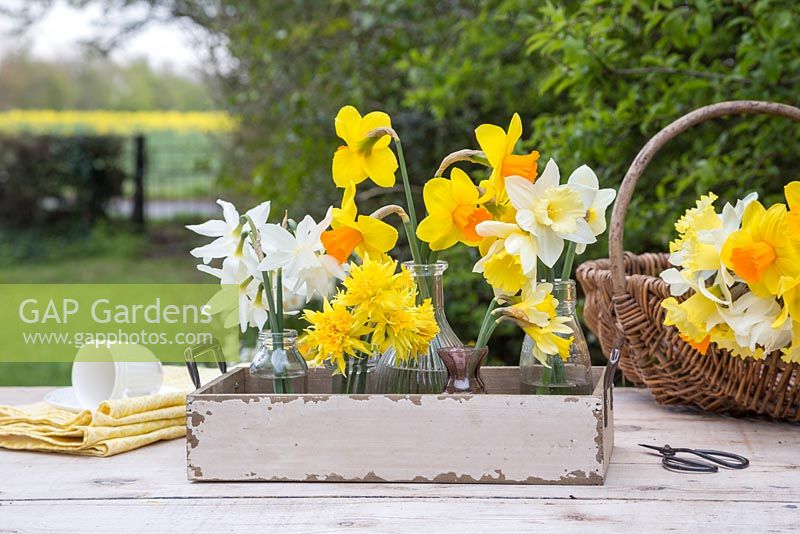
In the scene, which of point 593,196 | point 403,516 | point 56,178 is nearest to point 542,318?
point 593,196

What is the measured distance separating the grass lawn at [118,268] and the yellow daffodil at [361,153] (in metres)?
4.20

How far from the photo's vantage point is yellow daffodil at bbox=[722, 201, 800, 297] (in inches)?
37.7

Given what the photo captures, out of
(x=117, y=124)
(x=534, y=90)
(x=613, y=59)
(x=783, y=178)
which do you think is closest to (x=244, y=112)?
(x=534, y=90)

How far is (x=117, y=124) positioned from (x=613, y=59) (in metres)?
6.13

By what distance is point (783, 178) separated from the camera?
1986mm

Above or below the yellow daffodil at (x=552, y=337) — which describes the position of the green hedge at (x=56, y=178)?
above

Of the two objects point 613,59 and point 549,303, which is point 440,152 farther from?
point 549,303

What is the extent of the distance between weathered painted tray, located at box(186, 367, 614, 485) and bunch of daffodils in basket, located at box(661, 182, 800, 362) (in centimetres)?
17

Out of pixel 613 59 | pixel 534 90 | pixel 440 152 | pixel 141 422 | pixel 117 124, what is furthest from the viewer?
pixel 117 124

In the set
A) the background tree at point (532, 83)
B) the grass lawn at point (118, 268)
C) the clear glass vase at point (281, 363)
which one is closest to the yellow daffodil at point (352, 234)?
the clear glass vase at point (281, 363)

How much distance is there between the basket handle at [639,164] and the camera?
116cm

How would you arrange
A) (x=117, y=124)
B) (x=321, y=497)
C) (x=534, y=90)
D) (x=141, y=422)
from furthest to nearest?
(x=117, y=124) → (x=534, y=90) → (x=141, y=422) → (x=321, y=497)

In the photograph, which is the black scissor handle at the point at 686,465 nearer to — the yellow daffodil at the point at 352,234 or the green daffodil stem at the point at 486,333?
the green daffodil stem at the point at 486,333

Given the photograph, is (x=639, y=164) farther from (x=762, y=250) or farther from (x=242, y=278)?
(x=242, y=278)
